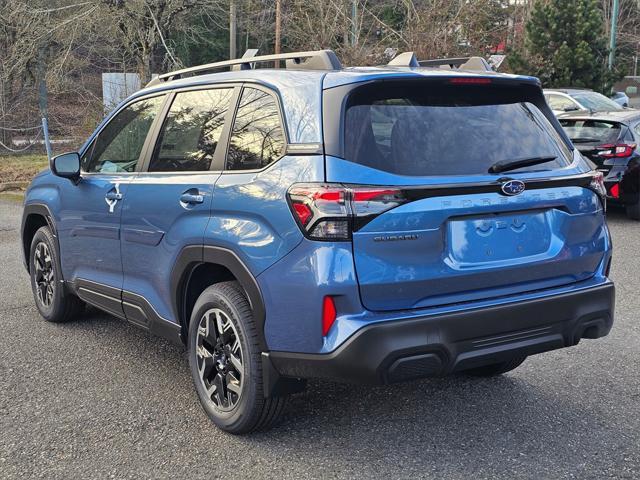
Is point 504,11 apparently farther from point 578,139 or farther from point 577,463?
point 577,463

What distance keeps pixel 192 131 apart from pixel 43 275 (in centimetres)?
235

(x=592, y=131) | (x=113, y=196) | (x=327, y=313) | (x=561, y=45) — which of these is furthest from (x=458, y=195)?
(x=561, y=45)

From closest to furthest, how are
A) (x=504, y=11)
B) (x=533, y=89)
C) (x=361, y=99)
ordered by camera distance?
1. (x=361, y=99)
2. (x=533, y=89)
3. (x=504, y=11)

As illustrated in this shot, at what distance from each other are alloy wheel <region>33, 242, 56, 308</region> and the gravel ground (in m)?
0.62

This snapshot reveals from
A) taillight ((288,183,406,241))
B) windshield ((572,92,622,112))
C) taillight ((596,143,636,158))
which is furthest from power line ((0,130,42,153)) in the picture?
taillight ((288,183,406,241))

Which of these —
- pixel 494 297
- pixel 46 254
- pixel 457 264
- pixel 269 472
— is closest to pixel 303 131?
pixel 457 264

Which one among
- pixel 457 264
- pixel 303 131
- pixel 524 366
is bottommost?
pixel 524 366

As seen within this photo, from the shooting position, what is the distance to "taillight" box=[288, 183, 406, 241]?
304 cm

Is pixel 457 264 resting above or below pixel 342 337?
above

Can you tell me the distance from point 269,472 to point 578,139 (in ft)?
27.7

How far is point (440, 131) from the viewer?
338 cm

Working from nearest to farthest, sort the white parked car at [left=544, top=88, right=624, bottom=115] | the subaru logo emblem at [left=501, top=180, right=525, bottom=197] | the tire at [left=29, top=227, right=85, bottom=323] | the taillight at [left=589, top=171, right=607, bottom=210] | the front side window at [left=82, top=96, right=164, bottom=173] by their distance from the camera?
the subaru logo emblem at [left=501, top=180, right=525, bottom=197] → the taillight at [left=589, top=171, right=607, bottom=210] → the front side window at [left=82, top=96, right=164, bottom=173] → the tire at [left=29, top=227, right=85, bottom=323] → the white parked car at [left=544, top=88, right=624, bottom=115]

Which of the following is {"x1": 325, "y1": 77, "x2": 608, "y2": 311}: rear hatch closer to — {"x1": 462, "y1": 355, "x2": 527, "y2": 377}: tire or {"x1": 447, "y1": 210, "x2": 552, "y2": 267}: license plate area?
{"x1": 447, "y1": 210, "x2": 552, "y2": 267}: license plate area

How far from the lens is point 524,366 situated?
4.62m
